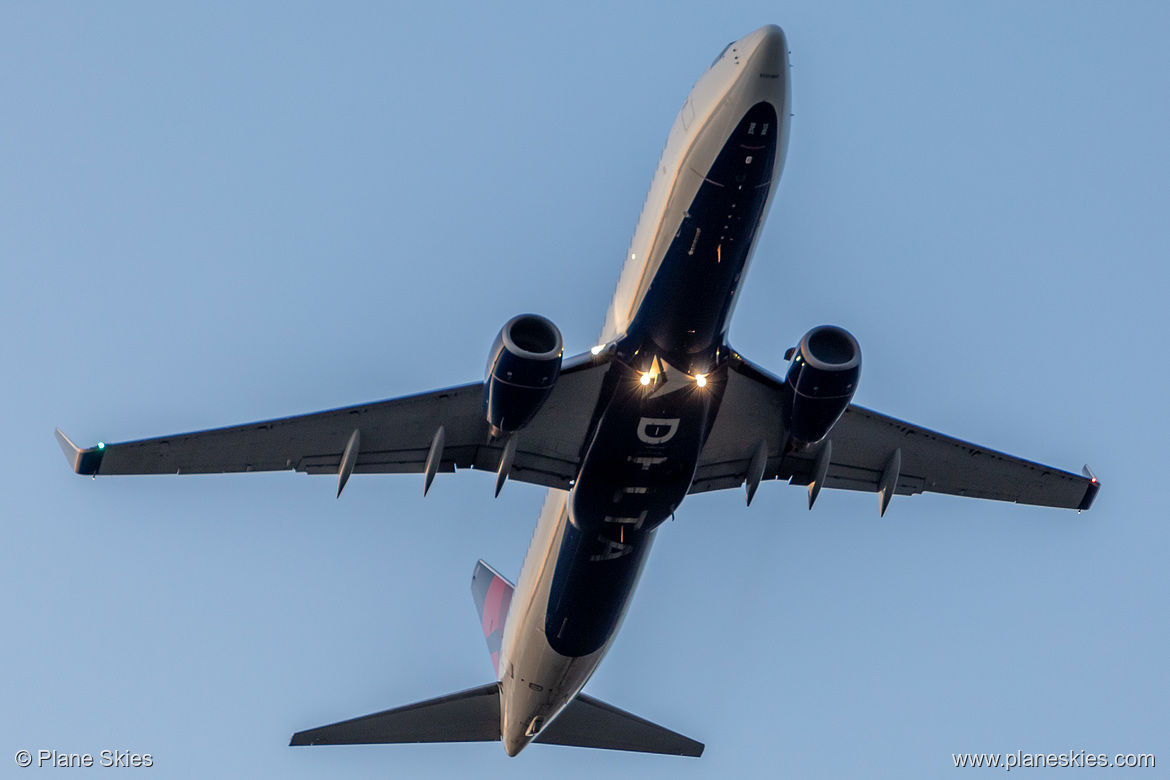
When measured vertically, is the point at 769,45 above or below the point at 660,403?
above

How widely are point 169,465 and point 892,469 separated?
1487 centimetres

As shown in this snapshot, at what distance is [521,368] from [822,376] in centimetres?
552

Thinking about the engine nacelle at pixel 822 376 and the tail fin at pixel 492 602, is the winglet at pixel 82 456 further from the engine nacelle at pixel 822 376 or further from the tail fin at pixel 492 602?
the engine nacelle at pixel 822 376

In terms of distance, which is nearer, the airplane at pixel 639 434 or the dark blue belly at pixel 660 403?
the dark blue belly at pixel 660 403

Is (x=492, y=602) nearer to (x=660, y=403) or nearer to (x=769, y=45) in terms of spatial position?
(x=660, y=403)

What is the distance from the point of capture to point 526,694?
2780 centimetres

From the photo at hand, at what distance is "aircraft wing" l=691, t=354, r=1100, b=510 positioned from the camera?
25.3 meters

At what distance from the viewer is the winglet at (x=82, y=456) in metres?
22.3

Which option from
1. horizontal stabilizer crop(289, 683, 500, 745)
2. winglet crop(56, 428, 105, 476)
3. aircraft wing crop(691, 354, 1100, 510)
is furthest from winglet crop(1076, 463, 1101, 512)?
winglet crop(56, 428, 105, 476)

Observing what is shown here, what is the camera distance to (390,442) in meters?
24.7

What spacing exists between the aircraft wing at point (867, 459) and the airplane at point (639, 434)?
4cm

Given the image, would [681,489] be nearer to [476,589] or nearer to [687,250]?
[687,250]

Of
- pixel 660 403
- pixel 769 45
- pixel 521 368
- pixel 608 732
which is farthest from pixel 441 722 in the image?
pixel 769 45

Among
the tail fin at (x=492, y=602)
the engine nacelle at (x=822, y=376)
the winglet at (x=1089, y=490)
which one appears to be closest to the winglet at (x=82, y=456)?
the tail fin at (x=492, y=602)
